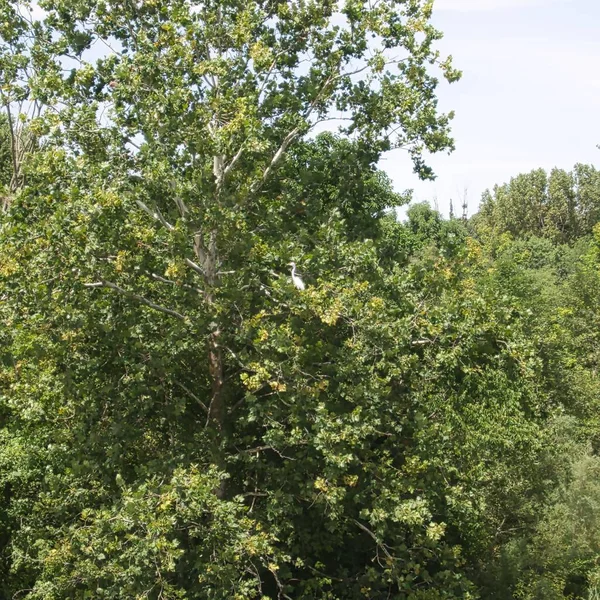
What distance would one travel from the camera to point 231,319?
12.2m

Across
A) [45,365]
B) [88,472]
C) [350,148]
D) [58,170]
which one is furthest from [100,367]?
[350,148]

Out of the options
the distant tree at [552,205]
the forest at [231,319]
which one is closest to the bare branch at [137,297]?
the forest at [231,319]

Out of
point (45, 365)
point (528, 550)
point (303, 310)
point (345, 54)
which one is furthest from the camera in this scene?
point (528, 550)

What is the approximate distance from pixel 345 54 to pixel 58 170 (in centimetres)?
554

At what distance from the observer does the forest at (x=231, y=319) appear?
1088cm

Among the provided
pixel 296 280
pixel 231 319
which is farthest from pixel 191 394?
pixel 296 280

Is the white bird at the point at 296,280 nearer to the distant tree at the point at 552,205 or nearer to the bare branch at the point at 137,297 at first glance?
the bare branch at the point at 137,297

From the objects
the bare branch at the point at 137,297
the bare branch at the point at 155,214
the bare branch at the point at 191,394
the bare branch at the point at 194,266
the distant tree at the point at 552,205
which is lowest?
the bare branch at the point at 191,394

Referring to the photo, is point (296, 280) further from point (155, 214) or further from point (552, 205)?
point (552, 205)

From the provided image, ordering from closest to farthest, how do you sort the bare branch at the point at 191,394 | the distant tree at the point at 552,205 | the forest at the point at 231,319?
1. the forest at the point at 231,319
2. the bare branch at the point at 191,394
3. the distant tree at the point at 552,205

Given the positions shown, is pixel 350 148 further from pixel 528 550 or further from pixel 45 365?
pixel 528 550

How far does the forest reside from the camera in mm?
Answer: 10883

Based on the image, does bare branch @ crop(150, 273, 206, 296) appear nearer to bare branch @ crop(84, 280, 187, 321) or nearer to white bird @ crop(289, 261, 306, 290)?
bare branch @ crop(84, 280, 187, 321)

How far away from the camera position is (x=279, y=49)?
14.2m
